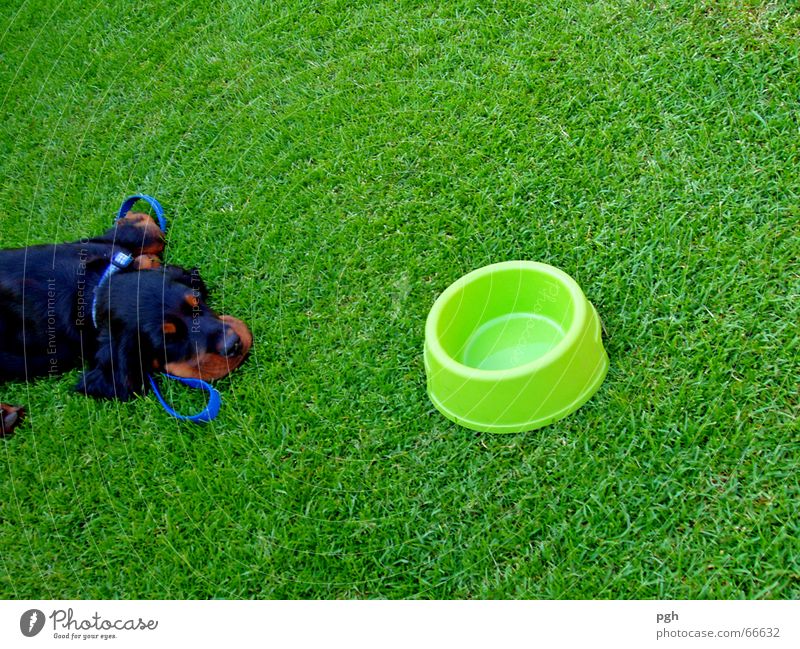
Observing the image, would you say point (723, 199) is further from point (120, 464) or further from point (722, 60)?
point (120, 464)

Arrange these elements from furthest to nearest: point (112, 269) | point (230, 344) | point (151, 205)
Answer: point (151, 205) → point (112, 269) → point (230, 344)

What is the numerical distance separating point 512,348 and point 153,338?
1.36 meters

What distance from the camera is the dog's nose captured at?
113 inches

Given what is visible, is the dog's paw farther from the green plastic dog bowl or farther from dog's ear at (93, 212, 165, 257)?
the green plastic dog bowl

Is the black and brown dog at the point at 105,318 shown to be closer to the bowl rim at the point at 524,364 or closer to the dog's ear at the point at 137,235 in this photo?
the dog's ear at the point at 137,235

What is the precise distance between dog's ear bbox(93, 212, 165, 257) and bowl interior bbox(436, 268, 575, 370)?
1514 mm

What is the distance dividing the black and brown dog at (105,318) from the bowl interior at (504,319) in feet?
2.79

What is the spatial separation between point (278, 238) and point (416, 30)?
1.34m

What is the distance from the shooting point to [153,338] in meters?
2.91

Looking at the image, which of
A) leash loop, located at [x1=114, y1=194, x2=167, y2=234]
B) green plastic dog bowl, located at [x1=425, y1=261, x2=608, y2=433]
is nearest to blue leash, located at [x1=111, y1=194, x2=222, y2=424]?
leash loop, located at [x1=114, y1=194, x2=167, y2=234]

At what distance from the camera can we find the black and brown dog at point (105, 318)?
9.59ft

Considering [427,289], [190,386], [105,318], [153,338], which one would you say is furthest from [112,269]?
[427,289]

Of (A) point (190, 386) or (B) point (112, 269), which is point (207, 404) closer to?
(A) point (190, 386)

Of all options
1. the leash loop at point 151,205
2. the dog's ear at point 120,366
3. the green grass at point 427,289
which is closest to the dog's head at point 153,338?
the dog's ear at point 120,366
